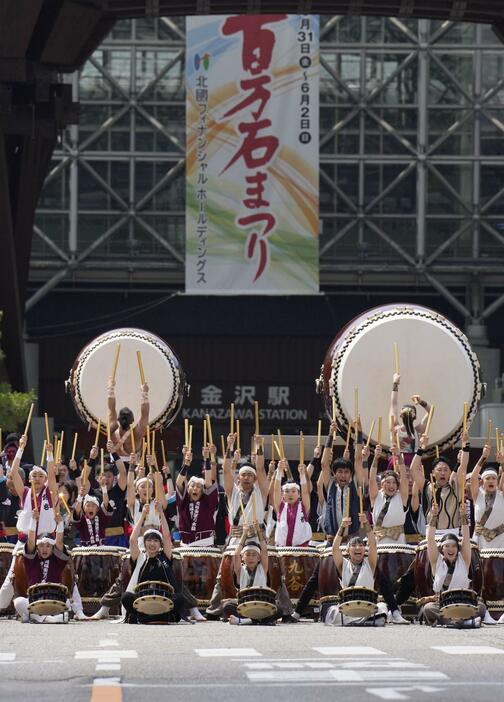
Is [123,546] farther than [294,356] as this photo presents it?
No

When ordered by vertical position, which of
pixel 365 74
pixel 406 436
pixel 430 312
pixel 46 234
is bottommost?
pixel 406 436

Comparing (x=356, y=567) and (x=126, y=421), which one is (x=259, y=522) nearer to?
(x=356, y=567)

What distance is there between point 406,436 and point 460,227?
22.3 meters

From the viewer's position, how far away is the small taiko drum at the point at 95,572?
16344 mm

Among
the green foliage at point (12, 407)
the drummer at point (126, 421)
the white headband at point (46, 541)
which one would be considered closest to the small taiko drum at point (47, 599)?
the white headband at point (46, 541)

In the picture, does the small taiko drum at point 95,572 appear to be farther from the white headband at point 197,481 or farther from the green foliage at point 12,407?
the green foliage at point 12,407

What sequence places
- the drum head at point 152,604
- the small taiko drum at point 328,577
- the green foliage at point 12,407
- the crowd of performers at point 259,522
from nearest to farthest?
the drum head at point 152,604
the crowd of performers at point 259,522
the small taiko drum at point 328,577
the green foliage at point 12,407

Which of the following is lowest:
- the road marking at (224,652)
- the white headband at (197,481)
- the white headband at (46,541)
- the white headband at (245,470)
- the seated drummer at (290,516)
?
the road marking at (224,652)

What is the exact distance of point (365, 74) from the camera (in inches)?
1583

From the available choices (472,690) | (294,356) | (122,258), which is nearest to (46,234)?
(122,258)

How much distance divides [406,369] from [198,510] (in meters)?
3.39

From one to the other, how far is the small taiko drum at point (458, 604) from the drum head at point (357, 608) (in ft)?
1.67

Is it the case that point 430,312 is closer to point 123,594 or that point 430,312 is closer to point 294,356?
point 123,594

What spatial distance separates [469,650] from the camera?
10.7 metres
